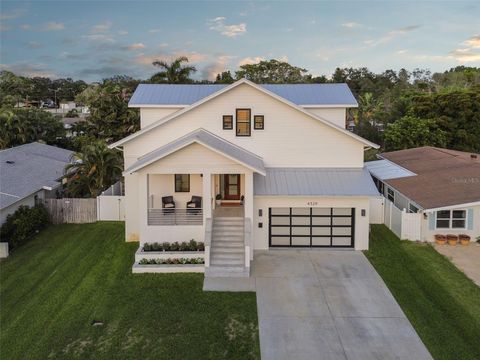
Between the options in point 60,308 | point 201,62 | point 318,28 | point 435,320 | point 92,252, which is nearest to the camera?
point 435,320

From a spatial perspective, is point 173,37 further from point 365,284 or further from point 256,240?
point 365,284

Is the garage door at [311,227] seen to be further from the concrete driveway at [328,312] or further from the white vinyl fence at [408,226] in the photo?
the white vinyl fence at [408,226]

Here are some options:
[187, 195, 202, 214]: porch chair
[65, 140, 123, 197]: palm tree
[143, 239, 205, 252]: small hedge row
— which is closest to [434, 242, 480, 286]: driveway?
[143, 239, 205, 252]: small hedge row

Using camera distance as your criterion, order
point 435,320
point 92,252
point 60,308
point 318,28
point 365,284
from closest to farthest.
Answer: point 435,320
point 60,308
point 365,284
point 92,252
point 318,28

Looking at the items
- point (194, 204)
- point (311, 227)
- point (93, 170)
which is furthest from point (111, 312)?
point (93, 170)

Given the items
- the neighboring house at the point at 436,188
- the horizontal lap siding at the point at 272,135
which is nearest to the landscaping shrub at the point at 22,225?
the horizontal lap siding at the point at 272,135

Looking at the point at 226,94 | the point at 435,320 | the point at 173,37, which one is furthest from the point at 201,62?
the point at 435,320
